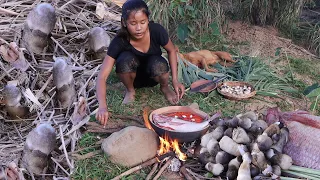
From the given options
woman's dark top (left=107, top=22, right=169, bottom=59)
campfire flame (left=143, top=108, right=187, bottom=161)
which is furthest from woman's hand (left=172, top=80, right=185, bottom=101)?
campfire flame (left=143, top=108, right=187, bottom=161)

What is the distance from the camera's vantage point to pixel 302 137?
2502mm

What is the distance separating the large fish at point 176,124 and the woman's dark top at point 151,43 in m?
0.70

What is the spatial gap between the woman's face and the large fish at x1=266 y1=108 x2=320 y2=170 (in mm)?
1130

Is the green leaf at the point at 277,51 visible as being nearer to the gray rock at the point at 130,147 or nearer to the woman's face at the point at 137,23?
the woman's face at the point at 137,23

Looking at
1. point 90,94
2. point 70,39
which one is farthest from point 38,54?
point 90,94

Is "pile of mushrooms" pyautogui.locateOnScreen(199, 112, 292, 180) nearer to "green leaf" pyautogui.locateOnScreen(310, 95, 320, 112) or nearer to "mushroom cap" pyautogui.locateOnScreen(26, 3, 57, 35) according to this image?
"green leaf" pyautogui.locateOnScreen(310, 95, 320, 112)

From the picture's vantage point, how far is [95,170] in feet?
8.44

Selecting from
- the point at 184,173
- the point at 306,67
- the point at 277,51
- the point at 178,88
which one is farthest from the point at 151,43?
the point at 306,67

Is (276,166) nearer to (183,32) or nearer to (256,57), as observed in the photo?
(256,57)

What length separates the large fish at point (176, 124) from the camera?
257cm

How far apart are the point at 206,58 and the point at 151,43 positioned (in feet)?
3.31

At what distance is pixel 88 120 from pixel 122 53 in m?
0.62

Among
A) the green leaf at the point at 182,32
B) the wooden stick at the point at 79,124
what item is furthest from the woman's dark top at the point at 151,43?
the green leaf at the point at 182,32

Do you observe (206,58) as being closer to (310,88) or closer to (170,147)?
(310,88)
